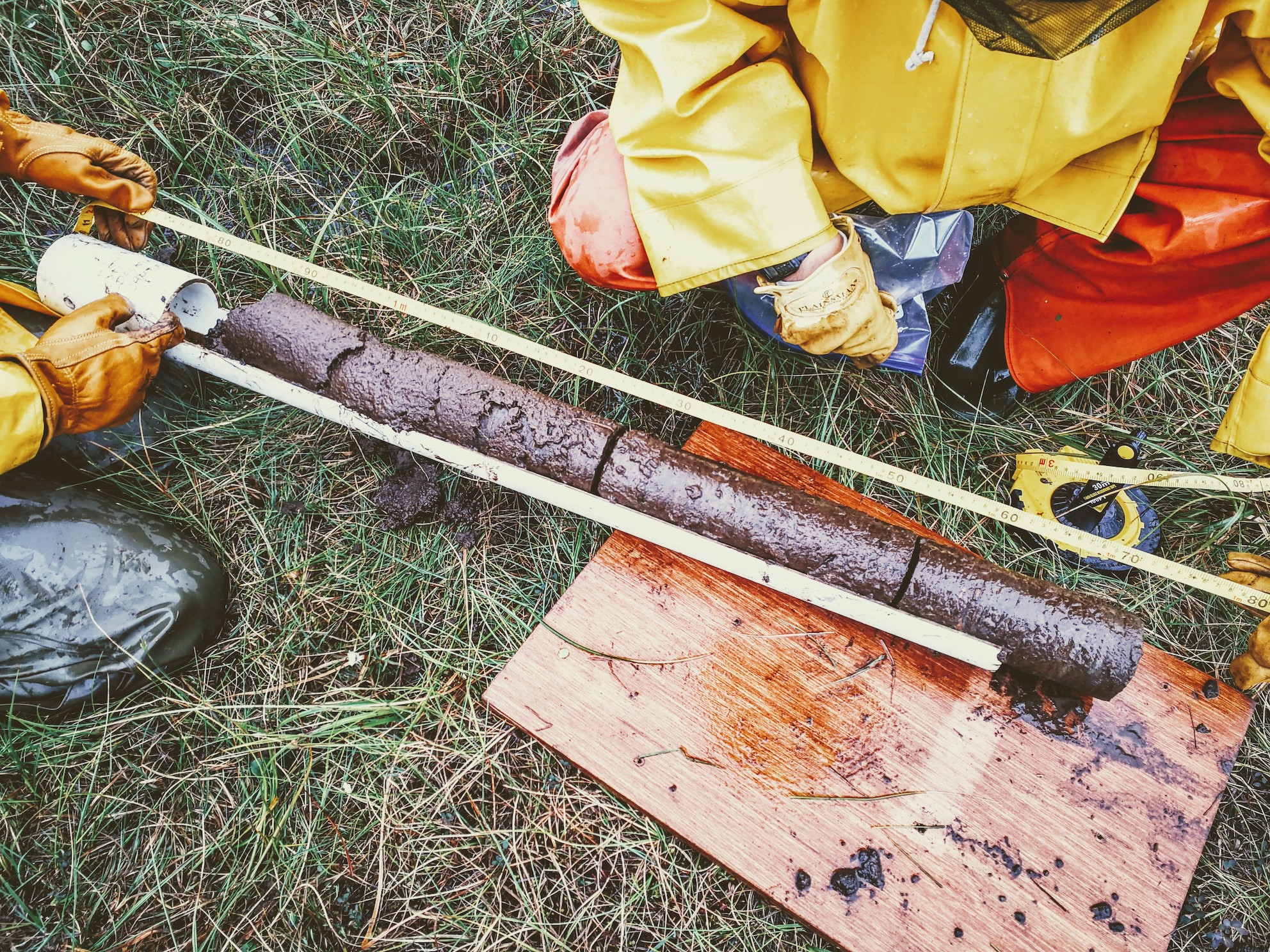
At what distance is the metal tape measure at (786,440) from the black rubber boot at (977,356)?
0.39 meters

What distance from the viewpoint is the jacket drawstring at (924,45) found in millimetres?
1538

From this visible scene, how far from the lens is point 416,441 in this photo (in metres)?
2.21

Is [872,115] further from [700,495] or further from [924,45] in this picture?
[700,495]

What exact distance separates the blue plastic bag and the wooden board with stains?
93 cm

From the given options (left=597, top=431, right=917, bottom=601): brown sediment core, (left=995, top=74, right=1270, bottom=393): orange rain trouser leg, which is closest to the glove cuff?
(left=597, top=431, right=917, bottom=601): brown sediment core

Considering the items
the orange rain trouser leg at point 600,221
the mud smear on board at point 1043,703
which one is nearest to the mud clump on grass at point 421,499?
the orange rain trouser leg at point 600,221

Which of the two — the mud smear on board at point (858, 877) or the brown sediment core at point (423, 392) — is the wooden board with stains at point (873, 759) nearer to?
the mud smear on board at point (858, 877)

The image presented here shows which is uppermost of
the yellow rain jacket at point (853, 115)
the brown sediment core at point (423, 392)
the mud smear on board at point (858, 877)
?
the yellow rain jacket at point (853, 115)

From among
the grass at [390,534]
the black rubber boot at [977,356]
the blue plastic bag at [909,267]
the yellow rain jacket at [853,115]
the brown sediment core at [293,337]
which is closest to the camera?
the yellow rain jacket at [853,115]

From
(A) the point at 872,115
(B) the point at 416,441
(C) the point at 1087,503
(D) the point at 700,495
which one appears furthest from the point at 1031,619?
(B) the point at 416,441

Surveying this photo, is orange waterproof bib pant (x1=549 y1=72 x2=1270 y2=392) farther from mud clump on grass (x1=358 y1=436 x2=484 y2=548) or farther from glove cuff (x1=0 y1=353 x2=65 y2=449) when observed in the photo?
glove cuff (x1=0 y1=353 x2=65 y2=449)

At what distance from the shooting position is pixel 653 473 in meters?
2.08

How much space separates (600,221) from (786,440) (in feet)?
2.90

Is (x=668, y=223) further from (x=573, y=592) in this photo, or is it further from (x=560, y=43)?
(x=560, y=43)
